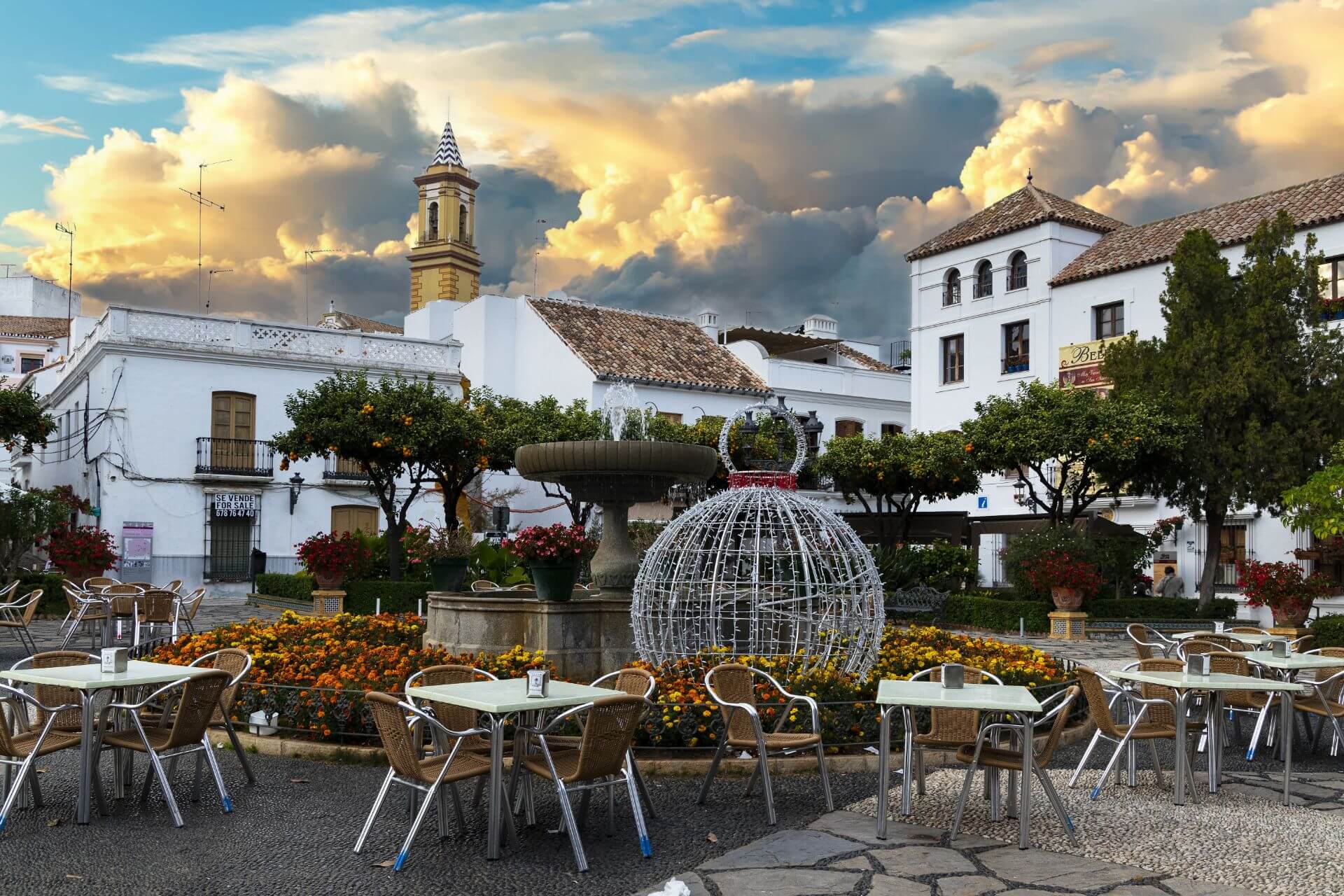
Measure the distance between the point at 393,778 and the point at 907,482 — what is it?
70.2ft

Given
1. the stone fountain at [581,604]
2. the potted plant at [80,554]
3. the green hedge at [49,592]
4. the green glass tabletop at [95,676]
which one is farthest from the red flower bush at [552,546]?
the potted plant at [80,554]

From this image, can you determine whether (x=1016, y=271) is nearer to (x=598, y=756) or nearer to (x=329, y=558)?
(x=329, y=558)

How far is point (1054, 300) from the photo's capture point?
31172mm

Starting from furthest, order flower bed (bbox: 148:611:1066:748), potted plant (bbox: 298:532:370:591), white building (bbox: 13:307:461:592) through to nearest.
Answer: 1. white building (bbox: 13:307:461:592)
2. potted plant (bbox: 298:532:370:591)
3. flower bed (bbox: 148:611:1066:748)

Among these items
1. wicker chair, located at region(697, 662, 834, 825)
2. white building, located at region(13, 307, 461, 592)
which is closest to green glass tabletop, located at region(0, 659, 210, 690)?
wicker chair, located at region(697, 662, 834, 825)

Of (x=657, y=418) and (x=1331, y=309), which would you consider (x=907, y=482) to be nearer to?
(x=657, y=418)

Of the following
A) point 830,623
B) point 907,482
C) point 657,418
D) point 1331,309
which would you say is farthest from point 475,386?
point 830,623

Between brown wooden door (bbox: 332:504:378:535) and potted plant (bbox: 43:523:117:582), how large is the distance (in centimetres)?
910

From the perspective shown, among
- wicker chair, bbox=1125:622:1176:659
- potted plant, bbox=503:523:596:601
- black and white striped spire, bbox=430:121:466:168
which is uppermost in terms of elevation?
black and white striped spire, bbox=430:121:466:168

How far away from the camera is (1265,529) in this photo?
26.4 meters

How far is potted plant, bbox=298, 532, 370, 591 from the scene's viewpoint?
21016 millimetres

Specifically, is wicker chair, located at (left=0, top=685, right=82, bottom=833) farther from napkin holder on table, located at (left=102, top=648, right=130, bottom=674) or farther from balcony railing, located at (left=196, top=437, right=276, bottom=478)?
balcony railing, located at (left=196, top=437, right=276, bottom=478)

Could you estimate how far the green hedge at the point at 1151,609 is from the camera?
68.3ft

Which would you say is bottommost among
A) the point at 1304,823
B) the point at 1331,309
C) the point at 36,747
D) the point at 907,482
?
the point at 1304,823
